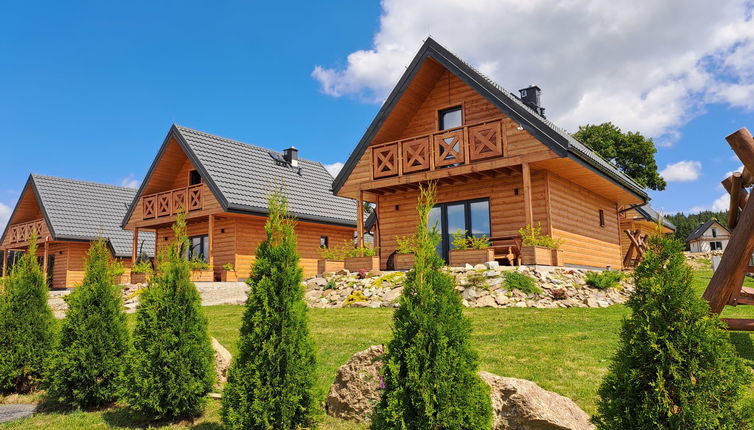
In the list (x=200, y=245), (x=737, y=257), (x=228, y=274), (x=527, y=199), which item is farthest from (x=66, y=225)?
(x=737, y=257)

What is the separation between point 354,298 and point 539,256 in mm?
4818

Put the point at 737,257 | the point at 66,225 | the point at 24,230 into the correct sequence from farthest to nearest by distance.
Result: 1. the point at 24,230
2. the point at 66,225
3. the point at 737,257

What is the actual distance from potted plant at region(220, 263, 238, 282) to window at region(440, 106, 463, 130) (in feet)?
33.4

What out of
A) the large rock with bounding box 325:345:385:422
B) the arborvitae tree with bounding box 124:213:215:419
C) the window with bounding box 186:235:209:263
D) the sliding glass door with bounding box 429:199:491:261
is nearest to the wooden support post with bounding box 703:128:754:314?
the large rock with bounding box 325:345:385:422

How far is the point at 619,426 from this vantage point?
294 centimetres

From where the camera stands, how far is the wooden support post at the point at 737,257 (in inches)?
187

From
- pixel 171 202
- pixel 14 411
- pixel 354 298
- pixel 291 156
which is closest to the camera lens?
pixel 14 411

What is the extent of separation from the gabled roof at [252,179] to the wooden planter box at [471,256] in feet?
28.2

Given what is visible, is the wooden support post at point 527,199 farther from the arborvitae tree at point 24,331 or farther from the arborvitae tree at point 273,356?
the arborvitae tree at point 24,331

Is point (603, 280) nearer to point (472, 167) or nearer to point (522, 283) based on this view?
point (522, 283)

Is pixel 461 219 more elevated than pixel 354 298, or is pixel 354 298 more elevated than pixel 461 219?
pixel 461 219

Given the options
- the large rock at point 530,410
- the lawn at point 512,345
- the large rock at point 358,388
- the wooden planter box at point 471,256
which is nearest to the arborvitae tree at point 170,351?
the lawn at point 512,345

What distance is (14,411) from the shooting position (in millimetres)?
6094

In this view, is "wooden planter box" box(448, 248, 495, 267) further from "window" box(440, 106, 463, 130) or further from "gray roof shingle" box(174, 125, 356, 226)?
"gray roof shingle" box(174, 125, 356, 226)
